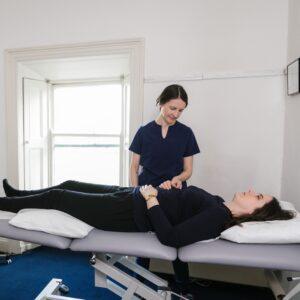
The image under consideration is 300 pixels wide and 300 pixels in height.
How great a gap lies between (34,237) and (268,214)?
3.62 feet

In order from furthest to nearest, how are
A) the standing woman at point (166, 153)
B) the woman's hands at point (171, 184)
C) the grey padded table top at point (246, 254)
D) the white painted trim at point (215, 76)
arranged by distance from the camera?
the white painted trim at point (215, 76)
the standing woman at point (166, 153)
the woman's hands at point (171, 184)
the grey padded table top at point (246, 254)

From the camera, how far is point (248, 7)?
1988mm

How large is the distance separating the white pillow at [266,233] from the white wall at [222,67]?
0.94 m

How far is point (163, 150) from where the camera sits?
1.81m

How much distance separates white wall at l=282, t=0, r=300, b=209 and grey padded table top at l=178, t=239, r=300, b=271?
2.37 feet

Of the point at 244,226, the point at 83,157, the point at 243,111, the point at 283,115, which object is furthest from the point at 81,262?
the point at 283,115

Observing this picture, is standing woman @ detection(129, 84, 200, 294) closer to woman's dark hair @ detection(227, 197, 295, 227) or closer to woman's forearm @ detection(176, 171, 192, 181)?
woman's forearm @ detection(176, 171, 192, 181)

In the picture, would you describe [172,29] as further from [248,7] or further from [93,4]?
[93,4]

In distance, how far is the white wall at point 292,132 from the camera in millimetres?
1703

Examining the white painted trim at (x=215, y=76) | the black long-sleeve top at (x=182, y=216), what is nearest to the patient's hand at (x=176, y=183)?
the black long-sleeve top at (x=182, y=216)

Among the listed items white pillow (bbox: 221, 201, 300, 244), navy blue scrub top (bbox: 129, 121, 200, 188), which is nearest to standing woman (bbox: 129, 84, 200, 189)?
navy blue scrub top (bbox: 129, 121, 200, 188)

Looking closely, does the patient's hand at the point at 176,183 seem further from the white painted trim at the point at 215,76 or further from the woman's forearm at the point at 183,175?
the white painted trim at the point at 215,76

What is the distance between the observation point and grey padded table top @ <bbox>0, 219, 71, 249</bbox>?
1201mm

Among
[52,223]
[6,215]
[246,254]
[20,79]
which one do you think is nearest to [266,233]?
[246,254]
